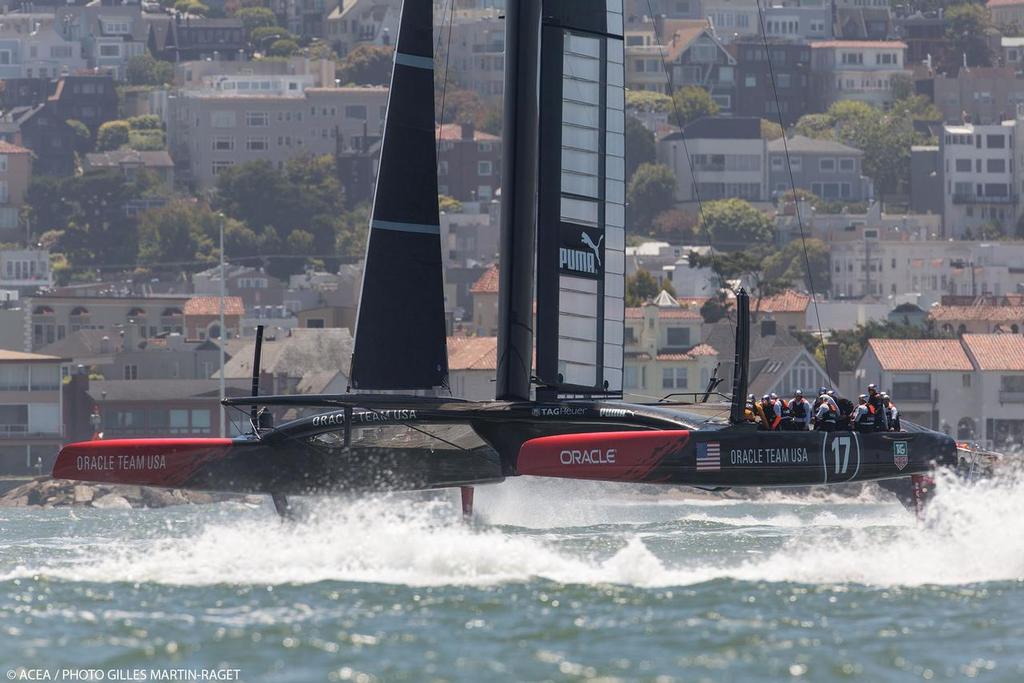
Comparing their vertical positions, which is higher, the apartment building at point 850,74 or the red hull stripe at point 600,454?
the apartment building at point 850,74

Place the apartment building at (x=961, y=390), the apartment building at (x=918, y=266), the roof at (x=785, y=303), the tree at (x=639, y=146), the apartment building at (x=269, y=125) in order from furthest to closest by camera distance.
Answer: the apartment building at (x=269, y=125)
the tree at (x=639, y=146)
the apartment building at (x=918, y=266)
the roof at (x=785, y=303)
the apartment building at (x=961, y=390)

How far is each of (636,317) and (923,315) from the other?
63.5 feet

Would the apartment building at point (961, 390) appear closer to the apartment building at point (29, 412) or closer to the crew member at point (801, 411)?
the apartment building at point (29, 412)

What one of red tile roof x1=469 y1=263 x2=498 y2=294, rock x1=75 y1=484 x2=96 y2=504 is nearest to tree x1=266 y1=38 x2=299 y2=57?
red tile roof x1=469 y1=263 x2=498 y2=294

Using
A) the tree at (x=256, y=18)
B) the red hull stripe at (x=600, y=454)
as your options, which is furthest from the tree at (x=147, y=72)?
the red hull stripe at (x=600, y=454)

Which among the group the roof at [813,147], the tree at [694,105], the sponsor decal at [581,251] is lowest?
the sponsor decal at [581,251]

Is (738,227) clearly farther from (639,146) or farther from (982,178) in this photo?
(982,178)

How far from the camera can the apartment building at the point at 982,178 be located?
13400 centimetres

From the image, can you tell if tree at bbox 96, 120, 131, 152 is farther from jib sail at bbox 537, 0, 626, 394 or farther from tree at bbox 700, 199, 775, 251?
jib sail at bbox 537, 0, 626, 394

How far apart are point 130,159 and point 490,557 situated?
124m

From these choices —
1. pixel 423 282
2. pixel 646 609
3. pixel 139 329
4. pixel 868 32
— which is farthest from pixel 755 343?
pixel 868 32

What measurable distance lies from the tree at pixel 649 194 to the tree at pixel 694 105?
434 inches

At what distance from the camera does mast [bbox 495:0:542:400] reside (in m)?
24.6

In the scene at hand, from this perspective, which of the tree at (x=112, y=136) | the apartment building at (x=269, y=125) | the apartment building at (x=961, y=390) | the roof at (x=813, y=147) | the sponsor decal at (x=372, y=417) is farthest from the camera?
the tree at (x=112, y=136)
